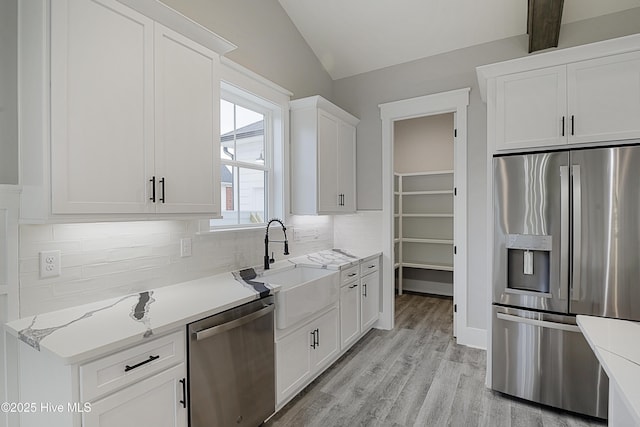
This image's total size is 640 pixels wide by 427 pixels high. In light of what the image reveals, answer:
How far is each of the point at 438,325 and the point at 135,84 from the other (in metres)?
3.87

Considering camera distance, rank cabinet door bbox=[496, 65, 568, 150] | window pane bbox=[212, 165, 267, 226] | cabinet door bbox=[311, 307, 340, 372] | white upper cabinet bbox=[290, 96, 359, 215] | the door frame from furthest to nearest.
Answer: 1. the door frame
2. white upper cabinet bbox=[290, 96, 359, 215]
3. window pane bbox=[212, 165, 267, 226]
4. cabinet door bbox=[311, 307, 340, 372]
5. cabinet door bbox=[496, 65, 568, 150]

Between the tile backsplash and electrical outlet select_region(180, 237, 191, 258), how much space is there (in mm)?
23

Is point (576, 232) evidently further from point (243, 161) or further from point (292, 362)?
point (243, 161)

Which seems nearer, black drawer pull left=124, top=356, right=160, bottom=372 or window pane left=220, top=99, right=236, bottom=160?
black drawer pull left=124, top=356, right=160, bottom=372

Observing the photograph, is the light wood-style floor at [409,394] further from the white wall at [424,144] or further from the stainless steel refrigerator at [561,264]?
the white wall at [424,144]

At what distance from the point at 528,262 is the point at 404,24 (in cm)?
255

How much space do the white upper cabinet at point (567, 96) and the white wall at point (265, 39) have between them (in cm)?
181

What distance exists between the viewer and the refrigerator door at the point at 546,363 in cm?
221

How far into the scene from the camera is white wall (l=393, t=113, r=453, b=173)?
5.18 meters

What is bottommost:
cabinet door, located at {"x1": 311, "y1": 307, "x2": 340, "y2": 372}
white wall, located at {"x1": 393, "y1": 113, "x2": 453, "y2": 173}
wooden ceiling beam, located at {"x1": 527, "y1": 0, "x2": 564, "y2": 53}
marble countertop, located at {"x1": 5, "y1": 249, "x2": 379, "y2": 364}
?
cabinet door, located at {"x1": 311, "y1": 307, "x2": 340, "y2": 372}

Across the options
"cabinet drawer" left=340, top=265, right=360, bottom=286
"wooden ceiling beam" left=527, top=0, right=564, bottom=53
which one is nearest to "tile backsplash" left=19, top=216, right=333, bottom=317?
"cabinet drawer" left=340, top=265, right=360, bottom=286

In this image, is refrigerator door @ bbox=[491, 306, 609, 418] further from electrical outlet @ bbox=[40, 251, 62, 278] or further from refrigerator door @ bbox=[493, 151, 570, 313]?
electrical outlet @ bbox=[40, 251, 62, 278]

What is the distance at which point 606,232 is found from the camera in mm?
2160

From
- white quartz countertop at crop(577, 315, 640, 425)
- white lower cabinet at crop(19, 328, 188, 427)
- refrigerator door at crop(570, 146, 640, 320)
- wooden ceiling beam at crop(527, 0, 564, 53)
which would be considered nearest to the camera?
white quartz countertop at crop(577, 315, 640, 425)
